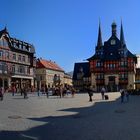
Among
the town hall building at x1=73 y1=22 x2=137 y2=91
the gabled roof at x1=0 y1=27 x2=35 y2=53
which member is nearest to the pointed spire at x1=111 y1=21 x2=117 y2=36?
the town hall building at x1=73 y1=22 x2=137 y2=91

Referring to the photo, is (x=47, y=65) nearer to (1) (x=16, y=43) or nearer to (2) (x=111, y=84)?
(2) (x=111, y=84)

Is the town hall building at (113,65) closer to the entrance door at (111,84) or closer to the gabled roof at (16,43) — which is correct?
the entrance door at (111,84)

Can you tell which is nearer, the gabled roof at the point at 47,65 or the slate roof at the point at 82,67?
the slate roof at the point at 82,67

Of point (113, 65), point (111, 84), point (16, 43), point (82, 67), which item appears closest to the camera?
point (16, 43)

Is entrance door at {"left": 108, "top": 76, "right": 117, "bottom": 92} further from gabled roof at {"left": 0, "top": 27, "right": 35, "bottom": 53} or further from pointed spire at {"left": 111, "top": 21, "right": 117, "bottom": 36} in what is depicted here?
gabled roof at {"left": 0, "top": 27, "right": 35, "bottom": 53}

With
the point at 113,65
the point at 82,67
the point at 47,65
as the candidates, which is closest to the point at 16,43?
the point at 113,65

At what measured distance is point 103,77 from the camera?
9625cm

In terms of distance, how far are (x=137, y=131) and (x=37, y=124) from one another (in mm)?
4976

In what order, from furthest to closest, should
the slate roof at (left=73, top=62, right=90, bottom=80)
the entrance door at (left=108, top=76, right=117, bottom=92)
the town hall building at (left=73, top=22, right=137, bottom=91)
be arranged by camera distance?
the slate roof at (left=73, top=62, right=90, bottom=80) < the town hall building at (left=73, top=22, right=137, bottom=91) < the entrance door at (left=108, top=76, right=117, bottom=92)

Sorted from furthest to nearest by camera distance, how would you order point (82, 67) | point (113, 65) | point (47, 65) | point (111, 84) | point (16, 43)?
point (47, 65)
point (82, 67)
point (113, 65)
point (111, 84)
point (16, 43)

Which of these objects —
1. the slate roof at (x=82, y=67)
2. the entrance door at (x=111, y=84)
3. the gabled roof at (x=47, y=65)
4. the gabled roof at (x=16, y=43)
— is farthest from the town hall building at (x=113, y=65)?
the gabled roof at (x=47, y=65)

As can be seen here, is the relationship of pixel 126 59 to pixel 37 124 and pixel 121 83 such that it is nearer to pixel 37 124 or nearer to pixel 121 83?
pixel 121 83

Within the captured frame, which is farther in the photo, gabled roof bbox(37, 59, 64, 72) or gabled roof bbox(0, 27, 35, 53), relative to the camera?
gabled roof bbox(37, 59, 64, 72)

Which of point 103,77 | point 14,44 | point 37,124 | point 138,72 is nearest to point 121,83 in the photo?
point 103,77
